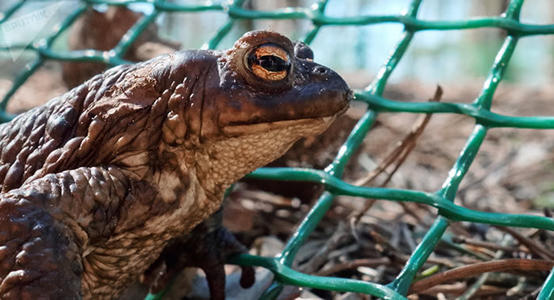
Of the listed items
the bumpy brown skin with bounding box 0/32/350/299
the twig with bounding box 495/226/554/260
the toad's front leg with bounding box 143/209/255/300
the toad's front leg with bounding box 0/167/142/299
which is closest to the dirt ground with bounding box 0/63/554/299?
the twig with bounding box 495/226/554/260

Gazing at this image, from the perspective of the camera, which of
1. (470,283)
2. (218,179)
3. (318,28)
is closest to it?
(218,179)

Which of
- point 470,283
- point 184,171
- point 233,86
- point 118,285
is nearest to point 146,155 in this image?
point 184,171

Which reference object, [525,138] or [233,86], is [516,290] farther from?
[525,138]

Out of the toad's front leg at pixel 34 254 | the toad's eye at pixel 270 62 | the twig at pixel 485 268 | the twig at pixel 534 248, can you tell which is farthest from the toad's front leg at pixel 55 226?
the twig at pixel 534 248

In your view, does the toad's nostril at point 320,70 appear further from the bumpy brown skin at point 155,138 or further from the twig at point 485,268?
the twig at point 485,268

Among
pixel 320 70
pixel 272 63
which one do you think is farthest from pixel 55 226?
pixel 320 70

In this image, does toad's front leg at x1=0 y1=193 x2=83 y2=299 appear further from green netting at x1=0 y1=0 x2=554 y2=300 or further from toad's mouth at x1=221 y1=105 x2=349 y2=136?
green netting at x1=0 y1=0 x2=554 y2=300

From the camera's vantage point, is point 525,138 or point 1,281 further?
point 525,138

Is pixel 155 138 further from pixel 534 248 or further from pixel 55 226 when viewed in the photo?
pixel 534 248
